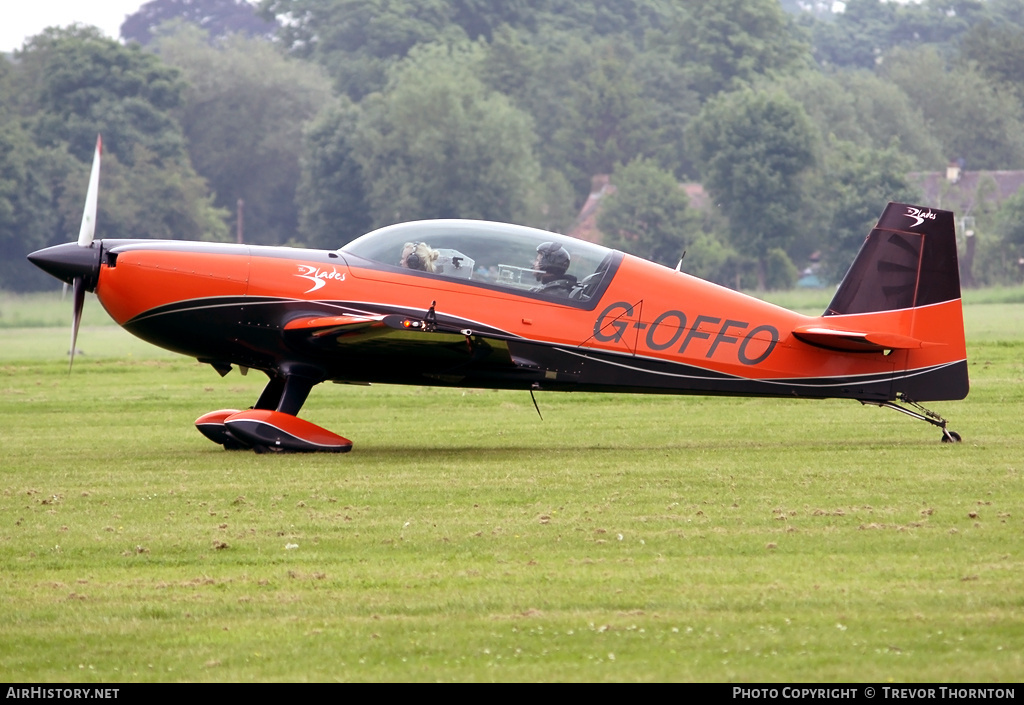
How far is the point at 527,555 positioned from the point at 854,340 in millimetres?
5684

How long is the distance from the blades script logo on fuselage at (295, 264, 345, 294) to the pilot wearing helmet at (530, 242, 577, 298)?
1.82 m

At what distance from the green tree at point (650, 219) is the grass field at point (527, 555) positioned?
47109mm

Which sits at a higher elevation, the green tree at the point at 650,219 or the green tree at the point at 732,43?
the green tree at the point at 732,43

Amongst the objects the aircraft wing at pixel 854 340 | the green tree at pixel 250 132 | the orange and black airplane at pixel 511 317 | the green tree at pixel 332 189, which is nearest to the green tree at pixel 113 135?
the green tree at pixel 250 132

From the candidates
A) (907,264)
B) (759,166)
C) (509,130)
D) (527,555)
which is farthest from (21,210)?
(527,555)

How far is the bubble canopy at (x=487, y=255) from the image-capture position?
38.4 ft

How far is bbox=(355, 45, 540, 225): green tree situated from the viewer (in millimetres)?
61875

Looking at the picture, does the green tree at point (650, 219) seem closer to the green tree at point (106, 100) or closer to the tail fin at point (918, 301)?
the green tree at point (106, 100)

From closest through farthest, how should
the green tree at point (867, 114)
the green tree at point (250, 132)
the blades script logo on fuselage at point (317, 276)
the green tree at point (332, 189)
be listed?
the blades script logo on fuselage at point (317, 276) < the green tree at point (332, 189) < the green tree at point (250, 132) < the green tree at point (867, 114)

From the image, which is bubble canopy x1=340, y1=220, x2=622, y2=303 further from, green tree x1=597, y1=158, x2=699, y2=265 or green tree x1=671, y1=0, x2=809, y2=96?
green tree x1=671, y1=0, x2=809, y2=96

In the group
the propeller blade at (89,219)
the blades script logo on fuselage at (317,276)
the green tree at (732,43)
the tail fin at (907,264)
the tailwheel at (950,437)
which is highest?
the green tree at (732,43)

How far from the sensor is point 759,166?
60969mm

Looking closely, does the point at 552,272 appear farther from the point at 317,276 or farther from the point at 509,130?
the point at 509,130
